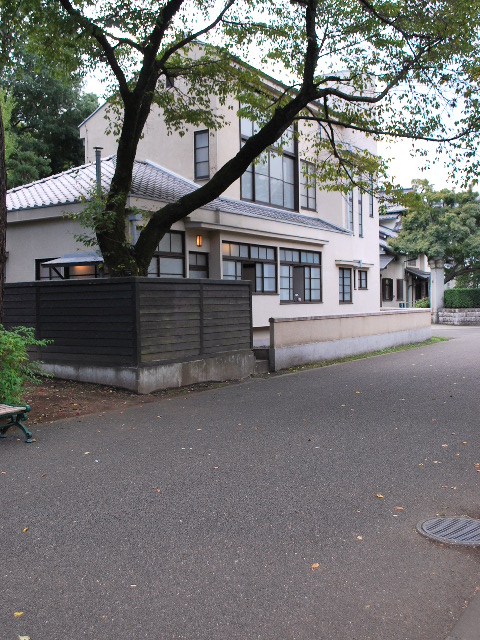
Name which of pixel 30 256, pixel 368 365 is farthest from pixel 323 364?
pixel 30 256

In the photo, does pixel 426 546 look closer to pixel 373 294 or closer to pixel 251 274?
pixel 251 274

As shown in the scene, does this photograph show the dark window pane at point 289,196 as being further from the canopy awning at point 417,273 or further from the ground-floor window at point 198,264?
the canopy awning at point 417,273

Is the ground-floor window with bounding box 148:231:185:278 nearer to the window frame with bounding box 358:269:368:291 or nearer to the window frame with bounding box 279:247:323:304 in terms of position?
the window frame with bounding box 279:247:323:304

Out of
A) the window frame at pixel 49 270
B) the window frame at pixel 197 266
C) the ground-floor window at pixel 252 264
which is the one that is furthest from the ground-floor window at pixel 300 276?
the window frame at pixel 49 270

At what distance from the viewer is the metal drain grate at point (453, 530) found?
14.0ft

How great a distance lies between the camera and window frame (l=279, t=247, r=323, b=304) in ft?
65.9

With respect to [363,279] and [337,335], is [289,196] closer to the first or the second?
[363,279]

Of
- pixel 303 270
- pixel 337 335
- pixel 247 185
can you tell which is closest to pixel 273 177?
pixel 247 185

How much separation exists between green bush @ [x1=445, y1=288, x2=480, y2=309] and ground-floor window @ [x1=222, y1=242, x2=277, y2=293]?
20.7 meters

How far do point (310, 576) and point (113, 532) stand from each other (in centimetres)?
157

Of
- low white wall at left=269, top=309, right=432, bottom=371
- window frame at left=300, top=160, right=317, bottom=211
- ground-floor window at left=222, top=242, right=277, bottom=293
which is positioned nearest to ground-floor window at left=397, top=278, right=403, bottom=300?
low white wall at left=269, top=309, right=432, bottom=371

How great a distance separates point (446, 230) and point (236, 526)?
108 ft

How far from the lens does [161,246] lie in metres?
15.5

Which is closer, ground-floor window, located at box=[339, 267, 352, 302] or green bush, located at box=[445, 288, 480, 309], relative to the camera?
ground-floor window, located at box=[339, 267, 352, 302]
